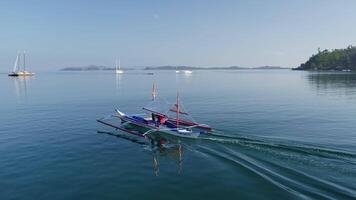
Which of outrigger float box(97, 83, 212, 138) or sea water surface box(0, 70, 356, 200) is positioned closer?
sea water surface box(0, 70, 356, 200)

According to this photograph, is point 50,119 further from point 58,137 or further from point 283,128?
point 283,128

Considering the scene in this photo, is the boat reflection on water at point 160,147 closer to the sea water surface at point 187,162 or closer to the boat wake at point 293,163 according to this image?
the sea water surface at point 187,162

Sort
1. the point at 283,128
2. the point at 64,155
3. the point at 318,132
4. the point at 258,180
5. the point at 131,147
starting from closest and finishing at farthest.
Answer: the point at 258,180
the point at 64,155
the point at 131,147
the point at 318,132
the point at 283,128

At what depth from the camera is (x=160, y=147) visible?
88.6 ft

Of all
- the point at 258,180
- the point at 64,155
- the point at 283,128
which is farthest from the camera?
the point at 283,128

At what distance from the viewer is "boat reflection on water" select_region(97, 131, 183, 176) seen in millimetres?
22859

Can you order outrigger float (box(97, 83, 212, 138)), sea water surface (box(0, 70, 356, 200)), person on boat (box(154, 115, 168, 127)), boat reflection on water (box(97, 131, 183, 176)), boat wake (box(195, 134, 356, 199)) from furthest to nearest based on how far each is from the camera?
person on boat (box(154, 115, 168, 127)) < outrigger float (box(97, 83, 212, 138)) < boat reflection on water (box(97, 131, 183, 176)) < sea water surface (box(0, 70, 356, 200)) < boat wake (box(195, 134, 356, 199))

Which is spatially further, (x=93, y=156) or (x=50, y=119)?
(x=50, y=119)

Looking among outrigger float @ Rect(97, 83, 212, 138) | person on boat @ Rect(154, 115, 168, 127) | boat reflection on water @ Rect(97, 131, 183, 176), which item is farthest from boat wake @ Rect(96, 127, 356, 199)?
person on boat @ Rect(154, 115, 168, 127)

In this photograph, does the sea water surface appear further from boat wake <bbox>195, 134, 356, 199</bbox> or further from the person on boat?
the person on boat

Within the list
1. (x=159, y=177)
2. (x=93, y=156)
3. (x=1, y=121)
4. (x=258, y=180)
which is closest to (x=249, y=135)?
(x=258, y=180)

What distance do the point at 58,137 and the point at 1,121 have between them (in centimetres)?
1568

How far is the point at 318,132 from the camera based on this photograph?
3039cm

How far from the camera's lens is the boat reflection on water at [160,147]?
900 inches
